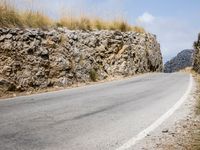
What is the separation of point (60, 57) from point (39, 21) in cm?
242

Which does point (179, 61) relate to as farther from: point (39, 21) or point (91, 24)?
point (39, 21)

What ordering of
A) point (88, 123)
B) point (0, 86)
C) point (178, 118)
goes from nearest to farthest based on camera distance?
point (88, 123) < point (178, 118) < point (0, 86)

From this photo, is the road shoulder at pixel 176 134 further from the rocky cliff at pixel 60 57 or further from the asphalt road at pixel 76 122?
the rocky cliff at pixel 60 57

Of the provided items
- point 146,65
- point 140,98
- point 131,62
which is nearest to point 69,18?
point 131,62

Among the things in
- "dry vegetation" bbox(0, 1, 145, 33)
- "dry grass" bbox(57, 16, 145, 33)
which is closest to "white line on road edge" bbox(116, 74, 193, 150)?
"dry vegetation" bbox(0, 1, 145, 33)

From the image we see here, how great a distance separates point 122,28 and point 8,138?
968 inches

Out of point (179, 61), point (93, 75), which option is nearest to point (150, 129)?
point (93, 75)

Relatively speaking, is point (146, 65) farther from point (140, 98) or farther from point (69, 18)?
point (140, 98)

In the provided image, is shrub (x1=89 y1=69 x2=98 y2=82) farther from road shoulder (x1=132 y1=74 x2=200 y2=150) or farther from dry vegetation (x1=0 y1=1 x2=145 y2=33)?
road shoulder (x1=132 y1=74 x2=200 y2=150)

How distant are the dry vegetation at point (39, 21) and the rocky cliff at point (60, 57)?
73cm

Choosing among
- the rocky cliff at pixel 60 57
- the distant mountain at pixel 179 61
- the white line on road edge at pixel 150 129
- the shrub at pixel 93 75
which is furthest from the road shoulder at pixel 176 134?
the distant mountain at pixel 179 61

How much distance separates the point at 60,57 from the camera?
724 inches

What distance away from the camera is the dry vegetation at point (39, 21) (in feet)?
55.5

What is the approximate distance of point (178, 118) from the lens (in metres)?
8.91
